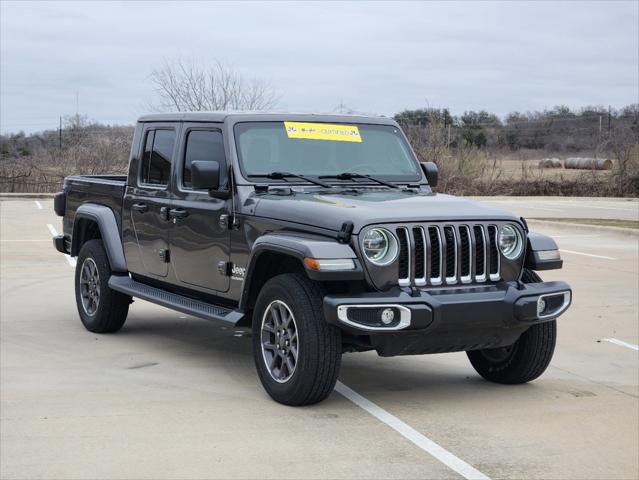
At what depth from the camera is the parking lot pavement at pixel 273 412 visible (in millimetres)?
5434

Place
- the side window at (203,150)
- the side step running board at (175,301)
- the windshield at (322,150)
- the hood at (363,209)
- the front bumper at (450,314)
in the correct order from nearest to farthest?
1. the front bumper at (450,314)
2. the hood at (363,209)
3. the side step running board at (175,301)
4. the windshield at (322,150)
5. the side window at (203,150)

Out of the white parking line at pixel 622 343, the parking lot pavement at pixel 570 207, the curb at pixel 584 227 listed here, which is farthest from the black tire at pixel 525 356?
the parking lot pavement at pixel 570 207

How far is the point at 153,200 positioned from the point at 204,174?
4.44 feet

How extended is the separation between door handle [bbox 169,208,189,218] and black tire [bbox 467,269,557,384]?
2431mm

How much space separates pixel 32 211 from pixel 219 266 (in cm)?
1893

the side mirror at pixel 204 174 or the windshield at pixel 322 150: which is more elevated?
the windshield at pixel 322 150

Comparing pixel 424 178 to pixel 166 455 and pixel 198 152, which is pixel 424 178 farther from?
pixel 166 455

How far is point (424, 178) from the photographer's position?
8.12 meters

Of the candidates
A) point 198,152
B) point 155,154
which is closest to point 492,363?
point 198,152

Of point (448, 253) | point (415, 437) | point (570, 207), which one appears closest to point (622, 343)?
point (448, 253)

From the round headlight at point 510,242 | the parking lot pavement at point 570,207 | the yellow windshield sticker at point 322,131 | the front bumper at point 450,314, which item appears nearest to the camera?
the front bumper at point 450,314

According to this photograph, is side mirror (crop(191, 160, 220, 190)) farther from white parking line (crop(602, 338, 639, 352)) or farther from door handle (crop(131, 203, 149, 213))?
white parking line (crop(602, 338, 639, 352))

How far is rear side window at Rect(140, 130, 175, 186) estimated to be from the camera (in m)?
8.43

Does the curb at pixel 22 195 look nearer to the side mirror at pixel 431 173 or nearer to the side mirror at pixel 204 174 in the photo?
the side mirror at pixel 431 173
